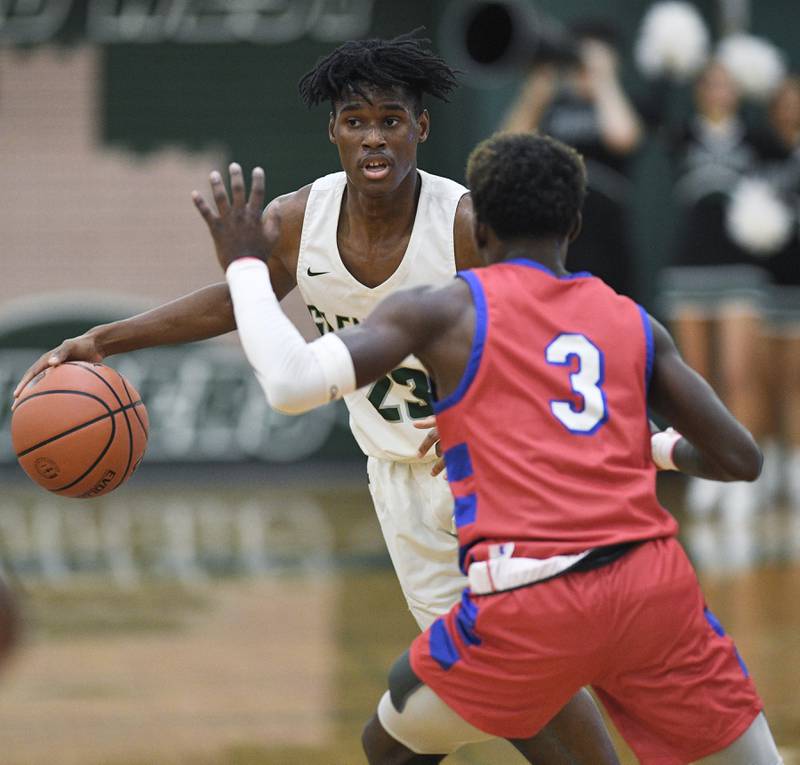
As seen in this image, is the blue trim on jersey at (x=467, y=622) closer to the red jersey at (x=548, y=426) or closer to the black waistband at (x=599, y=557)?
the red jersey at (x=548, y=426)

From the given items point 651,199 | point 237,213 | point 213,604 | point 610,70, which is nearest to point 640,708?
point 237,213

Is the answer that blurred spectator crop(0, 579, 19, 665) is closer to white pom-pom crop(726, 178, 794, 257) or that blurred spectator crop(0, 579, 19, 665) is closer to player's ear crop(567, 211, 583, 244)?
player's ear crop(567, 211, 583, 244)

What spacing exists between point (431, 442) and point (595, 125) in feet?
24.8

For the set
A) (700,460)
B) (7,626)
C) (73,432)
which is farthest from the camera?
(73,432)

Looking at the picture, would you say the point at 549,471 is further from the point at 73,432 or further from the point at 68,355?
the point at 68,355

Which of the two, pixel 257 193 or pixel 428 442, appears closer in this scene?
pixel 257 193

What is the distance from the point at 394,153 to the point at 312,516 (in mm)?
6364

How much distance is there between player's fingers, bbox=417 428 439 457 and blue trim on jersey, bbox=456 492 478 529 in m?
0.60

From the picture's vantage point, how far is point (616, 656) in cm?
268

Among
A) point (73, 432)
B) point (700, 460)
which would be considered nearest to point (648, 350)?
point (700, 460)

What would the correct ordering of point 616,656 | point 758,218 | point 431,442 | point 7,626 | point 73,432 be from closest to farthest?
point 7,626 < point 616,656 < point 431,442 < point 73,432 < point 758,218

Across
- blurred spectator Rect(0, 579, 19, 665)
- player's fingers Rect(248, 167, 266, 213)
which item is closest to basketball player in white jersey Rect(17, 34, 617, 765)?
player's fingers Rect(248, 167, 266, 213)

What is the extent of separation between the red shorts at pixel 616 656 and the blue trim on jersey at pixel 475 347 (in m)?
0.38

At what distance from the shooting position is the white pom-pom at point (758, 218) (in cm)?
1035
